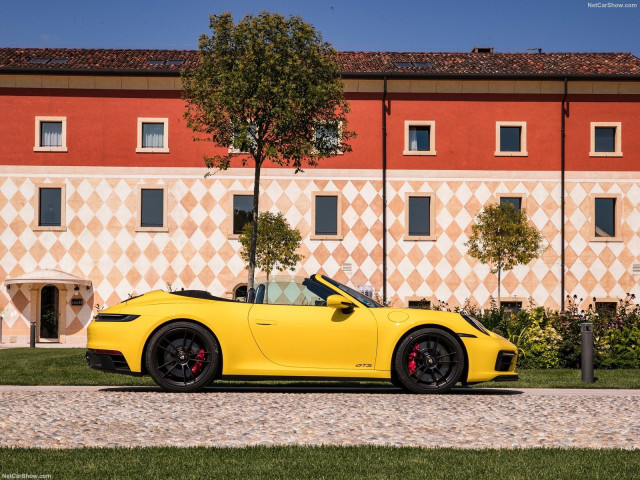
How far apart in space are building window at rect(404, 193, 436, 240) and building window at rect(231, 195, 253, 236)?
5697 mm

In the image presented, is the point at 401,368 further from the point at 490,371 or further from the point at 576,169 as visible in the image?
the point at 576,169

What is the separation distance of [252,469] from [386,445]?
1299mm

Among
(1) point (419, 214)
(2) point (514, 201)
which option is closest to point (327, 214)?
(1) point (419, 214)

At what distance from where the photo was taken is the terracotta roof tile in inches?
1239

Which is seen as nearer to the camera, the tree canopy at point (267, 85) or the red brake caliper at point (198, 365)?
the red brake caliper at point (198, 365)

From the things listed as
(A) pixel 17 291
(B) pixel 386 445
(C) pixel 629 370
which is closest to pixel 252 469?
(B) pixel 386 445

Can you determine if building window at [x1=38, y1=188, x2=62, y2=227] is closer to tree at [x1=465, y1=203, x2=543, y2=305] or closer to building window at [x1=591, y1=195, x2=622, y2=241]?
tree at [x1=465, y1=203, x2=543, y2=305]

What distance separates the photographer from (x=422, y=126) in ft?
104

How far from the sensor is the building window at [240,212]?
30641mm

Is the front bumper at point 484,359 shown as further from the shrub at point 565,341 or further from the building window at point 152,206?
the building window at point 152,206

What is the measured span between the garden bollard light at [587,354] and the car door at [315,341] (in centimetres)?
412

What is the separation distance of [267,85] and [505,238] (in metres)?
11.2

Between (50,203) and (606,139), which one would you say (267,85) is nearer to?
(50,203)

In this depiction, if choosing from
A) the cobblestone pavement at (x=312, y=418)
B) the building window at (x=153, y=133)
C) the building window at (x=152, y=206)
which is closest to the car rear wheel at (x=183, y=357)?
the cobblestone pavement at (x=312, y=418)
